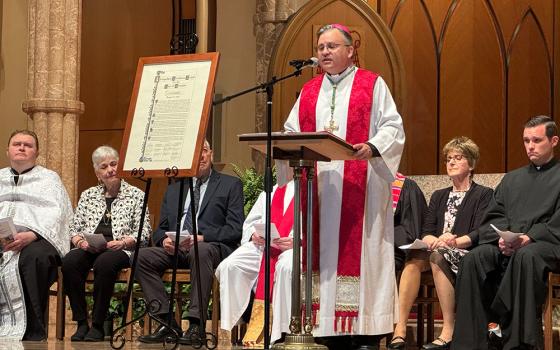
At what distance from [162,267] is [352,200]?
189cm

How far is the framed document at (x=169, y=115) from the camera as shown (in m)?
5.67

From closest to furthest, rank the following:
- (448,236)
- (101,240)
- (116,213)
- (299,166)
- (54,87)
→ (299,166), (448,236), (101,240), (116,213), (54,87)

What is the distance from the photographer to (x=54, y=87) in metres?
9.07

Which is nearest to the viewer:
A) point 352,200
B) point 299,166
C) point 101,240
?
point 299,166

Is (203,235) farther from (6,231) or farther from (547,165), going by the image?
(547,165)

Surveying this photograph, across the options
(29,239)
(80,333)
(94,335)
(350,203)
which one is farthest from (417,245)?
(29,239)

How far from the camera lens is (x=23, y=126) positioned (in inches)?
399

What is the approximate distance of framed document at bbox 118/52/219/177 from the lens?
5.67 metres

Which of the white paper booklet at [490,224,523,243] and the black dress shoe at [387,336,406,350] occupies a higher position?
the white paper booklet at [490,224,523,243]

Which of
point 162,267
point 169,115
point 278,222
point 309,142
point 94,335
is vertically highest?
point 169,115

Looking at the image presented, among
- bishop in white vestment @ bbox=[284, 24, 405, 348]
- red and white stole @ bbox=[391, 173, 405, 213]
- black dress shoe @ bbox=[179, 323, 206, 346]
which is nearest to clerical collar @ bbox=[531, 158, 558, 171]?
red and white stole @ bbox=[391, 173, 405, 213]

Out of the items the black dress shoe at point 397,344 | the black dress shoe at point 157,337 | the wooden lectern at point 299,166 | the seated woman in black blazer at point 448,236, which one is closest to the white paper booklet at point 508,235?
the seated woman in black blazer at point 448,236

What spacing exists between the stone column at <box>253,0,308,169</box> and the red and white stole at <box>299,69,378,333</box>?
379 centimetres

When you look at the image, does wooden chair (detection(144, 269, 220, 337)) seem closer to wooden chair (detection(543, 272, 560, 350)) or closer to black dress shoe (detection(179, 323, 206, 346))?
black dress shoe (detection(179, 323, 206, 346))
